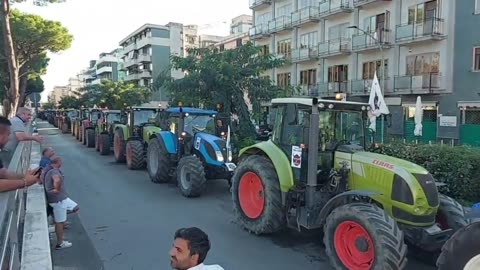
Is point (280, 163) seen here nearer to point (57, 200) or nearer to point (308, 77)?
point (57, 200)

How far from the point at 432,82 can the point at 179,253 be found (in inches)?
998

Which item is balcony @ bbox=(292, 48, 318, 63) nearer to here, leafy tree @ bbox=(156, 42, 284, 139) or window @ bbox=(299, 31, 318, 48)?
window @ bbox=(299, 31, 318, 48)

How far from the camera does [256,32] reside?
39.9 metres

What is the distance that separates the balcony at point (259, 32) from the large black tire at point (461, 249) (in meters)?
36.2

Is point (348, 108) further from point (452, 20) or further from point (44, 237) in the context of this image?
point (452, 20)

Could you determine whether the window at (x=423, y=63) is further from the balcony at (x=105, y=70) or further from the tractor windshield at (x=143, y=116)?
the balcony at (x=105, y=70)

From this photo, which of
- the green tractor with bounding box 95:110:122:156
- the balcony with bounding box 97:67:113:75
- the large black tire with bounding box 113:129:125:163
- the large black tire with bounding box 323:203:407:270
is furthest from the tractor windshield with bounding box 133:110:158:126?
the balcony with bounding box 97:67:113:75

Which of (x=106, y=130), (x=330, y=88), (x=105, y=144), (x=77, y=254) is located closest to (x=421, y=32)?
(x=330, y=88)

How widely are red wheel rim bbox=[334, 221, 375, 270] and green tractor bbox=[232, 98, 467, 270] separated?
0.4 inches

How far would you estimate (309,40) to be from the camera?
113ft

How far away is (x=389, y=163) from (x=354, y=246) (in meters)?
1.09

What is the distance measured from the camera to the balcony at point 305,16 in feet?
108

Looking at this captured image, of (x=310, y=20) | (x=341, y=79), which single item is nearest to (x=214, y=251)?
(x=341, y=79)

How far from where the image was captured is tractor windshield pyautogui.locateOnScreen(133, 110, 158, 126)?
14.1m
